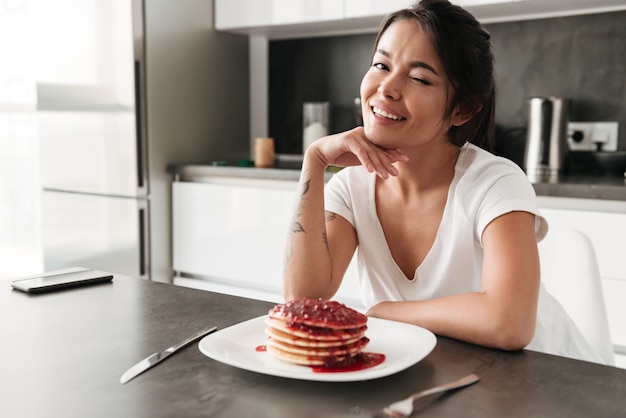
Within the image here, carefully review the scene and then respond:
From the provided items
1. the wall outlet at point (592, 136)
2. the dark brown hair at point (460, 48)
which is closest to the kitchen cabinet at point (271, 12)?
the wall outlet at point (592, 136)

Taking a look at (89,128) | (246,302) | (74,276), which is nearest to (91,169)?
(89,128)

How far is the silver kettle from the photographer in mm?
2574

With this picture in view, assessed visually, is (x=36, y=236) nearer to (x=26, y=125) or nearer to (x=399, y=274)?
(x=26, y=125)

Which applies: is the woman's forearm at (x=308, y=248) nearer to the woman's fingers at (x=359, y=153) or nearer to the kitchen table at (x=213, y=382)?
the woman's fingers at (x=359, y=153)

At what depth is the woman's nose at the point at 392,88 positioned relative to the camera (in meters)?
1.37

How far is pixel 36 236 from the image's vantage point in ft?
12.1

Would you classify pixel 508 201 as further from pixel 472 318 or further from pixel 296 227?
pixel 296 227

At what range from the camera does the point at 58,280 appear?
4.21ft

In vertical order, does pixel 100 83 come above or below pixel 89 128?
above

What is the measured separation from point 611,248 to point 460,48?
105 cm

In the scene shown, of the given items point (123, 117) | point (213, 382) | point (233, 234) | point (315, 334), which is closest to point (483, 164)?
point (315, 334)

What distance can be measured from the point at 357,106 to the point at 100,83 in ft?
3.82

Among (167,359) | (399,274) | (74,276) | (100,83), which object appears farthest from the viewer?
(100,83)

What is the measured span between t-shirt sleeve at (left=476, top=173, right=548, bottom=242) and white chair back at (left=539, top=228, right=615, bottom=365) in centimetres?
12
